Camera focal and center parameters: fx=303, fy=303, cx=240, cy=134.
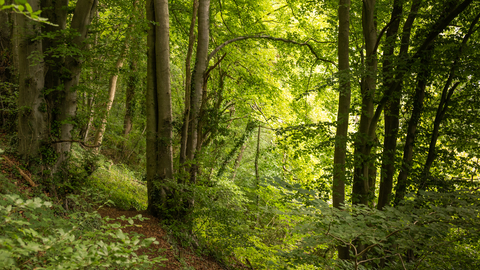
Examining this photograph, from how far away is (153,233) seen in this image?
6.32 m

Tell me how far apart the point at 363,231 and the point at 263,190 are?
8.45m

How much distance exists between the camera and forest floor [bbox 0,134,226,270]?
16.9 ft

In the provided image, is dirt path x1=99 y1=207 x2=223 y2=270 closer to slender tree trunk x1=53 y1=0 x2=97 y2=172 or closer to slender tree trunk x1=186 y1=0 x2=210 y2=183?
slender tree trunk x1=186 y1=0 x2=210 y2=183

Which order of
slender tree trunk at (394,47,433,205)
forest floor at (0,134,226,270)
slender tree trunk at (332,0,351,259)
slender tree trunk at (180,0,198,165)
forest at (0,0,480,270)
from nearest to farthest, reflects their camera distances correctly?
forest at (0,0,480,270)
forest floor at (0,134,226,270)
slender tree trunk at (332,0,351,259)
slender tree trunk at (394,47,433,205)
slender tree trunk at (180,0,198,165)

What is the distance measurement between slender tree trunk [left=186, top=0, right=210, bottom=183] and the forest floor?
60.5 inches

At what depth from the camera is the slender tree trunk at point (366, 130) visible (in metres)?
6.14

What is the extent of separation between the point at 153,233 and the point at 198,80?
373cm

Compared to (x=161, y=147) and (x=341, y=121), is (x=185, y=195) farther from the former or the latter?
(x=341, y=121)

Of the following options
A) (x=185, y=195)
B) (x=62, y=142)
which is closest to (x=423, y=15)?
(x=185, y=195)

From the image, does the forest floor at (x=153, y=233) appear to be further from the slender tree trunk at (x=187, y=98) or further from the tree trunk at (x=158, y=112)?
the slender tree trunk at (x=187, y=98)

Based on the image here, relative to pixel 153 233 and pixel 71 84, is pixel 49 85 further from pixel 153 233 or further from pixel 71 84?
pixel 153 233

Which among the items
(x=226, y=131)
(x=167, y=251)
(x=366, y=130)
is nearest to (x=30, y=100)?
(x=167, y=251)

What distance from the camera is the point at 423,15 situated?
569cm

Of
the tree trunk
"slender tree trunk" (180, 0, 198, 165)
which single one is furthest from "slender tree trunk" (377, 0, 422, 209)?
the tree trunk
